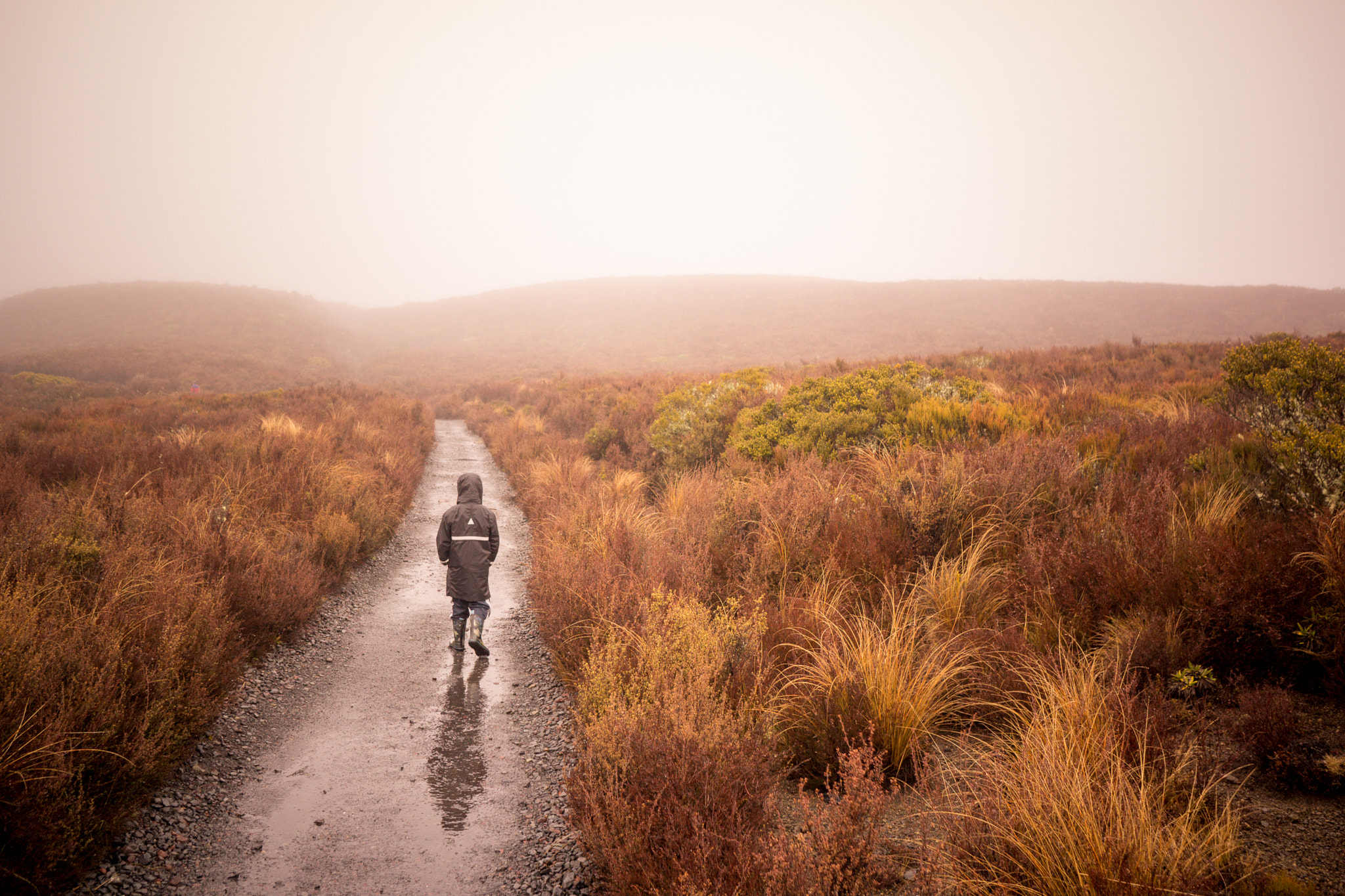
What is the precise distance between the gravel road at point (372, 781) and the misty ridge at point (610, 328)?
2718 cm

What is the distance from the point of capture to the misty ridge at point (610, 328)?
3206 centimetres

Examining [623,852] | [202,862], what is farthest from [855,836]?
[202,862]

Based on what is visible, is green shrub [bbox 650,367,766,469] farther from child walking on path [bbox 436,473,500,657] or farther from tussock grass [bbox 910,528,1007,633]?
tussock grass [bbox 910,528,1007,633]

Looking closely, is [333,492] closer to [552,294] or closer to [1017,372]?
[1017,372]

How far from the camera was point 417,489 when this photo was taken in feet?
42.4

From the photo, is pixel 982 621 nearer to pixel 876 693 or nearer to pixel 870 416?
pixel 876 693

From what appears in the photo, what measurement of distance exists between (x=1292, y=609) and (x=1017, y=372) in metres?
12.1

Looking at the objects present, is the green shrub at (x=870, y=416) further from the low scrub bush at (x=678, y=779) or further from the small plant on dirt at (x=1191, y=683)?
the low scrub bush at (x=678, y=779)

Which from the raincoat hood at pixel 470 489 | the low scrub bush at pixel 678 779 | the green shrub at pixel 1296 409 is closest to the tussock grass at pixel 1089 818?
the low scrub bush at pixel 678 779

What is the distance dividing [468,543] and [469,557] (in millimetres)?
154

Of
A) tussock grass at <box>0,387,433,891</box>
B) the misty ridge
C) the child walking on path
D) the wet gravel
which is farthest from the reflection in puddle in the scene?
the misty ridge

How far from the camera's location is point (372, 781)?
3842mm

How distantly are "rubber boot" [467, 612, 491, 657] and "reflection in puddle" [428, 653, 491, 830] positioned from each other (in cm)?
31

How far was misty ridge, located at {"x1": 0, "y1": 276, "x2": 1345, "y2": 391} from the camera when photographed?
3206 centimetres
